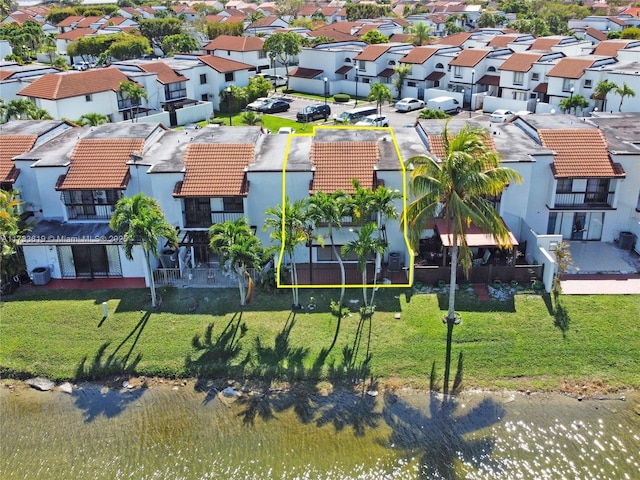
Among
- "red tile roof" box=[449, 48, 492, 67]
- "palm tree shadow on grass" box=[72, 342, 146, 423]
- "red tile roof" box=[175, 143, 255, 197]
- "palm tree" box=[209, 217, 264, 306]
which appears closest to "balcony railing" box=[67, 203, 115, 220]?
"red tile roof" box=[175, 143, 255, 197]

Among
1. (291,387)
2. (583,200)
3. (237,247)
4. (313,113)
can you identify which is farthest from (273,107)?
(291,387)

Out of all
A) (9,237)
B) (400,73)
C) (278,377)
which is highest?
(400,73)

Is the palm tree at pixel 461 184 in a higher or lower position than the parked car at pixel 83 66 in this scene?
higher

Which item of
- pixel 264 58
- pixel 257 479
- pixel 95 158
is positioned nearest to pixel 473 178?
pixel 257 479

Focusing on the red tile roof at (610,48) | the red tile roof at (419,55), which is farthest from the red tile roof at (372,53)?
the red tile roof at (610,48)

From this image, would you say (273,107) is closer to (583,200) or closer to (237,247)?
(583,200)

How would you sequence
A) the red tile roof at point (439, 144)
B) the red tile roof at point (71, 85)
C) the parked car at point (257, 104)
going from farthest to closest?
the parked car at point (257, 104) → the red tile roof at point (71, 85) → the red tile roof at point (439, 144)

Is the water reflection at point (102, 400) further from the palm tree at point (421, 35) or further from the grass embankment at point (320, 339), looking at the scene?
the palm tree at point (421, 35)
